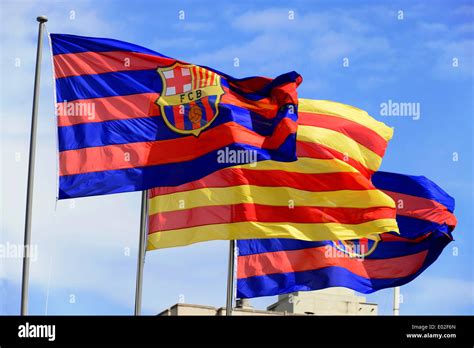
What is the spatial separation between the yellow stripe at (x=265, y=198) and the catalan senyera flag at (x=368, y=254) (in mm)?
4109

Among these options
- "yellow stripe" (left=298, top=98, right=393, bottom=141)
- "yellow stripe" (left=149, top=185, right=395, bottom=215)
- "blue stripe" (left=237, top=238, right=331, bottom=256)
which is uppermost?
"yellow stripe" (left=298, top=98, right=393, bottom=141)

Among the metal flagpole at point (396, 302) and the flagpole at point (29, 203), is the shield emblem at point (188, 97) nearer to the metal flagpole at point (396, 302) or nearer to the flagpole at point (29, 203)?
the flagpole at point (29, 203)

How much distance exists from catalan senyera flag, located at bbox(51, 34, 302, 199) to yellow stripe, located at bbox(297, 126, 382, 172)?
9.22ft

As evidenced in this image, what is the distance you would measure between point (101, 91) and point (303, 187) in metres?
6.62

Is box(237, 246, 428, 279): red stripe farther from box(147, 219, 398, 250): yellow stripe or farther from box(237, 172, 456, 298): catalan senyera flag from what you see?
box(147, 219, 398, 250): yellow stripe

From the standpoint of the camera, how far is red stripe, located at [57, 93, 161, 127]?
28.7 meters

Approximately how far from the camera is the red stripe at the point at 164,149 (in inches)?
1113

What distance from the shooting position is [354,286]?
124 ft

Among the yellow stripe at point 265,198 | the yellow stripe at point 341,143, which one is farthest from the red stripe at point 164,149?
the yellow stripe at point 341,143

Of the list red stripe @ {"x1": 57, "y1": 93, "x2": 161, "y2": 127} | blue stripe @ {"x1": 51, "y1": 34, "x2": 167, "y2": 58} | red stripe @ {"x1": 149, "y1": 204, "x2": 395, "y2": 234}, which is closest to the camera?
red stripe @ {"x1": 57, "y1": 93, "x2": 161, "y2": 127}
